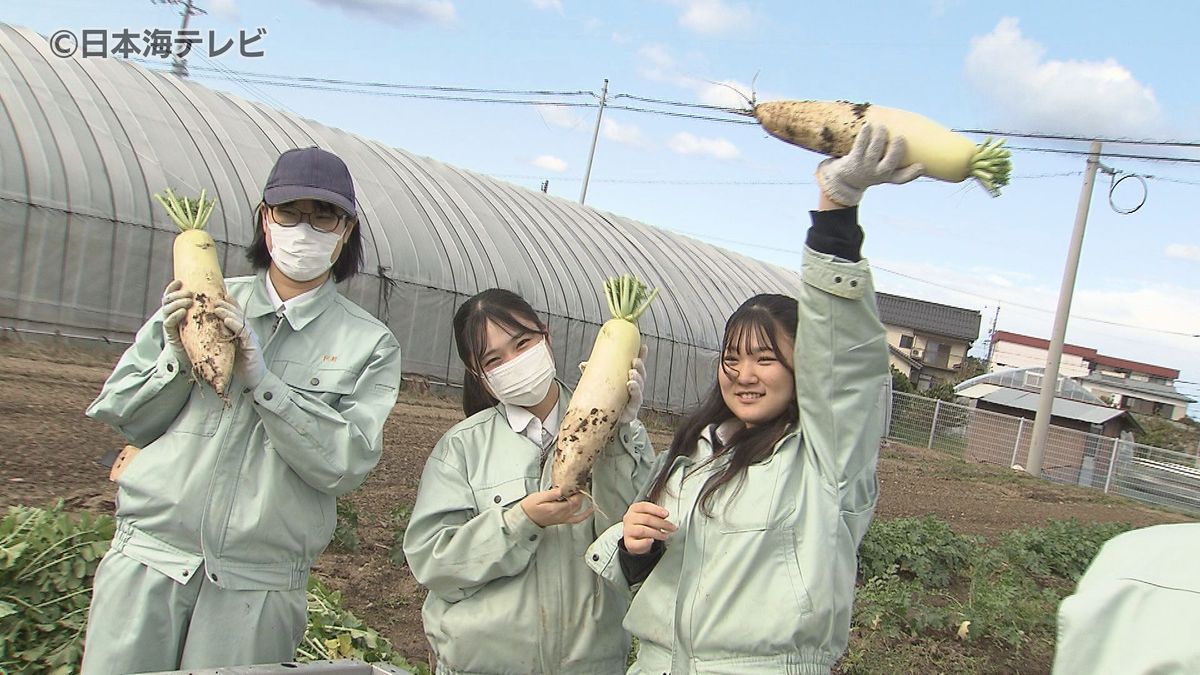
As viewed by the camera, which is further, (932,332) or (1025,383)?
(932,332)

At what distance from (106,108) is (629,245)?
32.8ft

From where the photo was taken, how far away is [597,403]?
229cm

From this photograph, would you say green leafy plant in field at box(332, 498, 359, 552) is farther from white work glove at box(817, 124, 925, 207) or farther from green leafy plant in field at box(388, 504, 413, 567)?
white work glove at box(817, 124, 925, 207)

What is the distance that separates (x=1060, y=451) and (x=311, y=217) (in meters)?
24.4

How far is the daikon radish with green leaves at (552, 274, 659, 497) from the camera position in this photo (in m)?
2.20

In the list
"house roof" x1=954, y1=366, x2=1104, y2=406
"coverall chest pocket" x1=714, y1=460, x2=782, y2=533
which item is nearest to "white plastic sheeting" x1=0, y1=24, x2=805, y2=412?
"coverall chest pocket" x1=714, y1=460, x2=782, y2=533

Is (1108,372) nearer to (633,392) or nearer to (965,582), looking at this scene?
(965,582)

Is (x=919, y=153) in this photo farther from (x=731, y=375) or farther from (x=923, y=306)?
(x=923, y=306)

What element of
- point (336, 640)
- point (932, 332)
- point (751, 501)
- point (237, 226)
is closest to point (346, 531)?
point (336, 640)

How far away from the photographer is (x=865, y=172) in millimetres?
1722

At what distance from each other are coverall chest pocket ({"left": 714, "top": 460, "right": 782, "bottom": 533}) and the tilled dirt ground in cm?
276

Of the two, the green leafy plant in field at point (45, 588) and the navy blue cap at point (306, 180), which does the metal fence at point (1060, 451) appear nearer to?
the green leafy plant in field at point (45, 588)

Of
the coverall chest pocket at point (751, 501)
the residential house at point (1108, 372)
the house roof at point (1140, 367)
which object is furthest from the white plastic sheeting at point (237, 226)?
the house roof at point (1140, 367)

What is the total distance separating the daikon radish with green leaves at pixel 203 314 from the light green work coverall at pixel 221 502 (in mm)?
73
